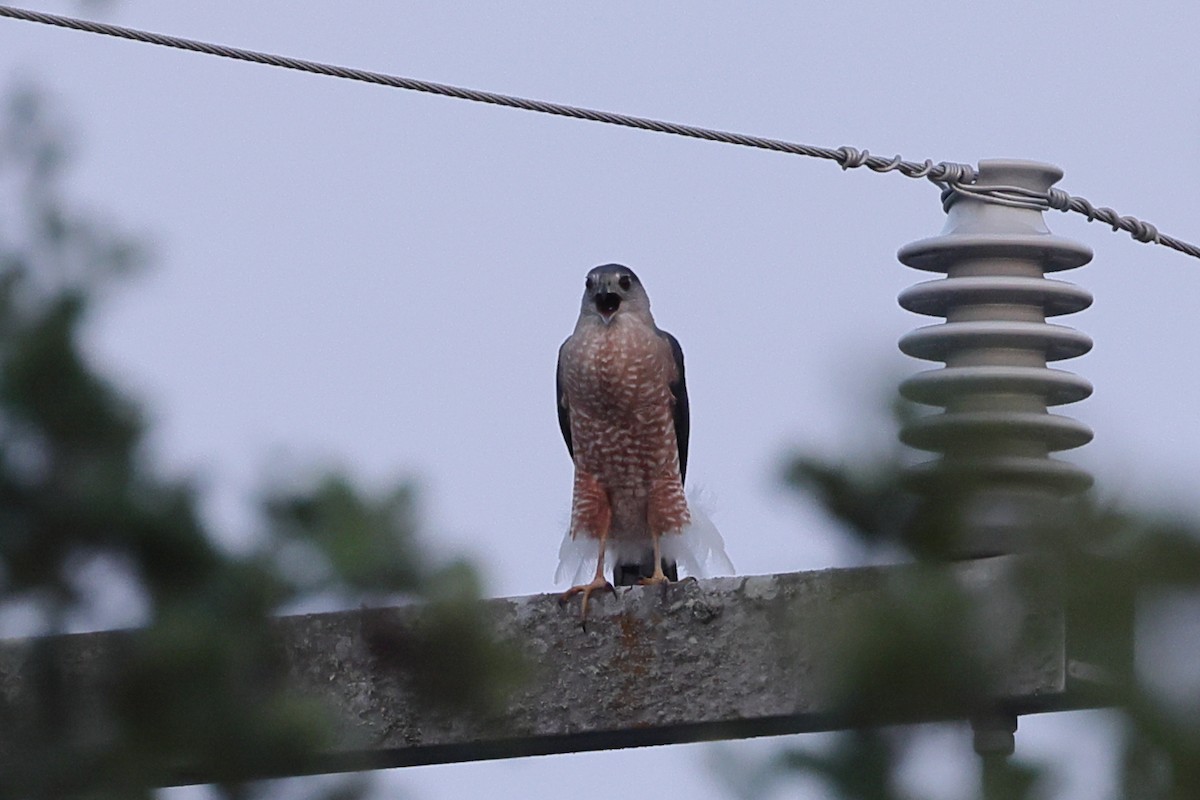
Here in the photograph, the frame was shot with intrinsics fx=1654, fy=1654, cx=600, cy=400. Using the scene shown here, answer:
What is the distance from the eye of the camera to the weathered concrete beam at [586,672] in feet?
6.01

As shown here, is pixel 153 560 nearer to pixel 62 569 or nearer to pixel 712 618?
pixel 62 569

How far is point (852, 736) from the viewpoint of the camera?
3.35ft

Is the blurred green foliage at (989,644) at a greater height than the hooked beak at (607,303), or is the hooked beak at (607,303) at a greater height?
the hooked beak at (607,303)

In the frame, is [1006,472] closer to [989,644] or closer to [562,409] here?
[989,644]

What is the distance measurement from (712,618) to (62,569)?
929 millimetres

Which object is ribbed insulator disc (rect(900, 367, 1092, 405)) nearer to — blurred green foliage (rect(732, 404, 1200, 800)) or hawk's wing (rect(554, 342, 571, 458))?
blurred green foliage (rect(732, 404, 1200, 800))

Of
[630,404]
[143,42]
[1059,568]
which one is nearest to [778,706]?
[1059,568]

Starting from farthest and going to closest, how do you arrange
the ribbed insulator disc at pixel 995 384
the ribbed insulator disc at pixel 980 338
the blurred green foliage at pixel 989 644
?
the ribbed insulator disc at pixel 980 338 < the ribbed insulator disc at pixel 995 384 < the blurred green foliage at pixel 989 644

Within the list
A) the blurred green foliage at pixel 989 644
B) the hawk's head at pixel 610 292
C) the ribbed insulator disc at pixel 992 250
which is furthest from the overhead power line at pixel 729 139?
the hawk's head at pixel 610 292

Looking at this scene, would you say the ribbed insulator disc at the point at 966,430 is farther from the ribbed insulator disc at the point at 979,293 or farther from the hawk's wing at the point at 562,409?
the hawk's wing at the point at 562,409

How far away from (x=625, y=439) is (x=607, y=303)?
14.8 inches

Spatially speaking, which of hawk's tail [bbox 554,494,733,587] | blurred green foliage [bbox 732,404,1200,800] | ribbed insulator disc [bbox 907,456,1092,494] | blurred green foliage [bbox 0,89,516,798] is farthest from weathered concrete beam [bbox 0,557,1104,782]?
hawk's tail [bbox 554,494,733,587]

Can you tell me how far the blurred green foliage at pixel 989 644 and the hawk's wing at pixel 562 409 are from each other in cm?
360

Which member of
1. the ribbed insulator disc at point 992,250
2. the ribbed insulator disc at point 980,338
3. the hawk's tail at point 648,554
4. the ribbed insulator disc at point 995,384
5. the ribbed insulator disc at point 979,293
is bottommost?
the hawk's tail at point 648,554
